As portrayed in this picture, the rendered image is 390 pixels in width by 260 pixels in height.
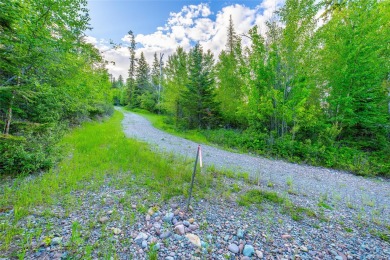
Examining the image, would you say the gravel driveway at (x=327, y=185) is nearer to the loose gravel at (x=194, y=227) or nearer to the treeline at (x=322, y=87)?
the loose gravel at (x=194, y=227)

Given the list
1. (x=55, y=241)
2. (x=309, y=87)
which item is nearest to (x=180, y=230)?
(x=55, y=241)

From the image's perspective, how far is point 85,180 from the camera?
4.23 metres

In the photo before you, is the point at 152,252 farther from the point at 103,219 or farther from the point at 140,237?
the point at 103,219

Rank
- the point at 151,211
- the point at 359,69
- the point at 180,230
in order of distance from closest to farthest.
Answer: the point at 180,230 → the point at 151,211 → the point at 359,69

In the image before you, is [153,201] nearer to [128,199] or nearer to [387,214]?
[128,199]

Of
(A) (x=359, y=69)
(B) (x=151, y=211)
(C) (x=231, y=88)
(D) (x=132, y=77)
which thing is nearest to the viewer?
(B) (x=151, y=211)

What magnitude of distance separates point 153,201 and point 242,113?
Answer: 9132 millimetres

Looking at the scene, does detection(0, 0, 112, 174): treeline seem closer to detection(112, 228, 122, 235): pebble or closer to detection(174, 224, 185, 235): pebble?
detection(112, 228, 122, 235): pebble

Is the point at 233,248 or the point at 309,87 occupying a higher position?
the point at 309,87

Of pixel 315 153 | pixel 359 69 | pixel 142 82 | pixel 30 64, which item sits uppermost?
pixel 142 82

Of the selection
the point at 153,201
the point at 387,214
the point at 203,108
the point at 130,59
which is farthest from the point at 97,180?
the point at 130,59

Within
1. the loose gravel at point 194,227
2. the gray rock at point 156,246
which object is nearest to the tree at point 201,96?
the loose gravel at point 194,227

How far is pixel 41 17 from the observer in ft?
13.3

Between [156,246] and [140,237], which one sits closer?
[156,246]
